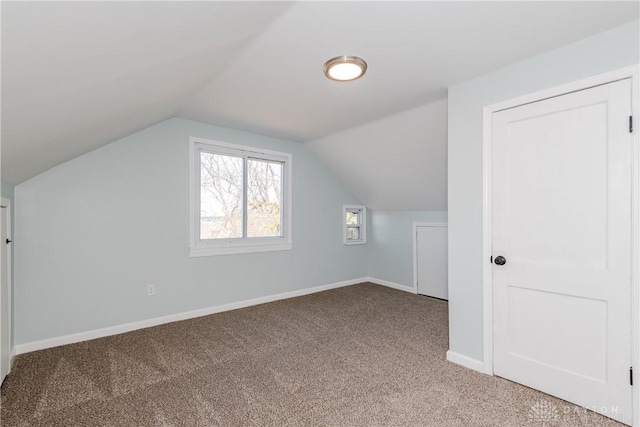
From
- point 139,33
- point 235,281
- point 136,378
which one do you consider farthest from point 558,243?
point 235,281

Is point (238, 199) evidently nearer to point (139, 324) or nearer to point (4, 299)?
point (139, 324)

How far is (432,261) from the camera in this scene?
14.6 ft

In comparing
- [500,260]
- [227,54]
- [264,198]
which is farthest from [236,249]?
[500,260]

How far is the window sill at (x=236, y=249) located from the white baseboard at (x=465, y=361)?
254 centimetres

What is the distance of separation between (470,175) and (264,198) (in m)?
2.74

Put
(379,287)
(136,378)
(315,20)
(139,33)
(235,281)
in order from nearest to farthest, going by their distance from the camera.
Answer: (139,33), (315,20), (136,378), (235,281), (379,287)

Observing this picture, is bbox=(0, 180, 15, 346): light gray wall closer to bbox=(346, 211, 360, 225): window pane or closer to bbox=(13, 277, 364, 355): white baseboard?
bbox=(13, 277, 364, 355): white baseboard

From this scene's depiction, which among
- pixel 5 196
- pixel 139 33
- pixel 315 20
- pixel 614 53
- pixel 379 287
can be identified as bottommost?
pixel 379 287

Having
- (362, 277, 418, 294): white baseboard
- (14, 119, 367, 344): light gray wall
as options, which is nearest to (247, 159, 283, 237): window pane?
(14, 119, 367, 344): light gray wall

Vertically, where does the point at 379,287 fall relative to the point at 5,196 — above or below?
below

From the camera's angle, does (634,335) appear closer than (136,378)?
Yes

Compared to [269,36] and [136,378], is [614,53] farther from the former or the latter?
[136,378]

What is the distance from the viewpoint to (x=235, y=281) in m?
3.92

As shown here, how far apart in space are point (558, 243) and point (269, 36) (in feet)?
7.56
